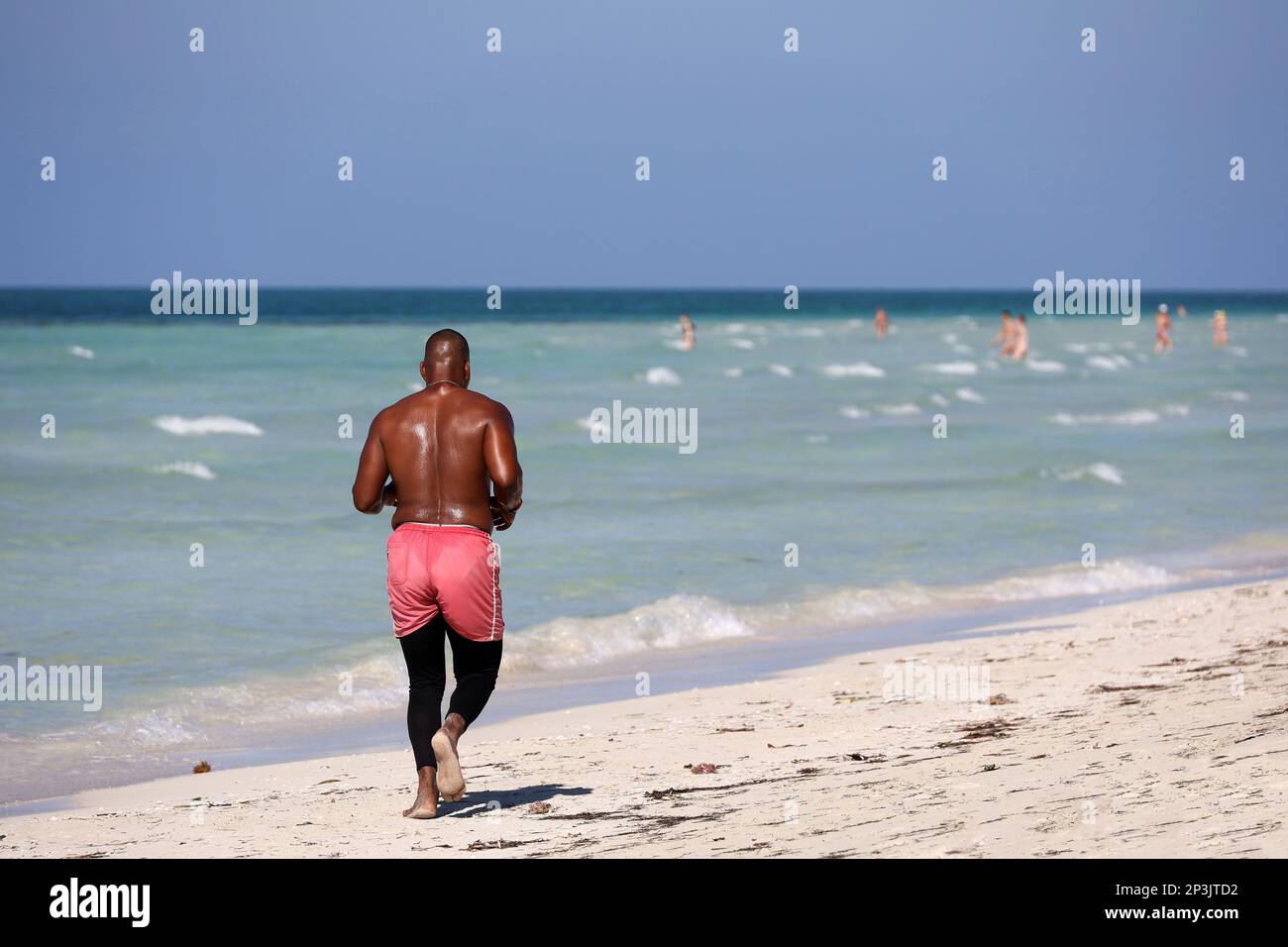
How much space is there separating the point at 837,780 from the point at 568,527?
9482 mm

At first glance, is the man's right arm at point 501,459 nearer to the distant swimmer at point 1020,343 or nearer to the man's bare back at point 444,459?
the man's bare back at point 444,459

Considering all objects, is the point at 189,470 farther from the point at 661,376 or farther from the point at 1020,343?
the point at 1020,343

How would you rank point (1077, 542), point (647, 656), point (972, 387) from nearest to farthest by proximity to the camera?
1. point (647, 656)
2. point (1077, 542)
3. point (972, 387)

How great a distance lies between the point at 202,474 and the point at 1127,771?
15352 millimetres

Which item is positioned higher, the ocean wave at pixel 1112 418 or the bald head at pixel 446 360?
the bald head at pixel 446 360

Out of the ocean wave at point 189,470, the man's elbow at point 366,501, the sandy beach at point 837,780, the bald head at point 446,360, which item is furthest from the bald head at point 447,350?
the ocean wave at point 189,470

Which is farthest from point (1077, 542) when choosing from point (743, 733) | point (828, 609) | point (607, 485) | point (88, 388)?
point (88, 388)

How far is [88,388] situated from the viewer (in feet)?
104

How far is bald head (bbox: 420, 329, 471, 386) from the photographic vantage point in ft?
17.9

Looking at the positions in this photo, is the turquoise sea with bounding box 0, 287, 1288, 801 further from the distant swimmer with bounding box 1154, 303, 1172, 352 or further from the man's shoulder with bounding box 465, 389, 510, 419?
the distant swimmer with bounding box 1154, 303, 1172, 352

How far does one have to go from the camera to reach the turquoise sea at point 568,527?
9133mm

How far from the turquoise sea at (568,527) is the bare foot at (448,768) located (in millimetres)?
2536

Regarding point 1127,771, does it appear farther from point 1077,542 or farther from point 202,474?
point 202,474

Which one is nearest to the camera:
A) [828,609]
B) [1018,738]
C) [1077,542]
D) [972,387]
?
[1018,738]
